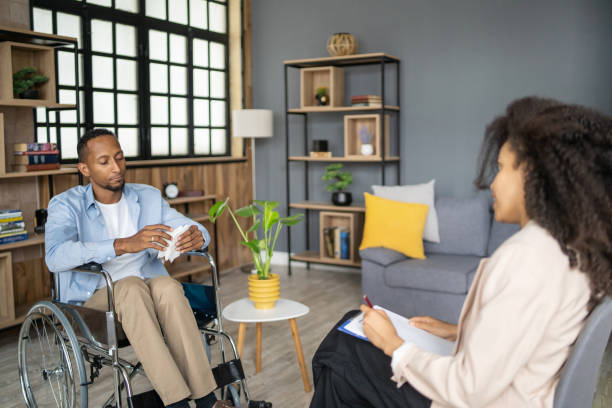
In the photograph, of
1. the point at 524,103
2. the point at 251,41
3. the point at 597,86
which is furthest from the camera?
the point at 251,41

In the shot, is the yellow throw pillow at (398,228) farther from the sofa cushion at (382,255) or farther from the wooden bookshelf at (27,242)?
the wooden bookshelf at (27,242)

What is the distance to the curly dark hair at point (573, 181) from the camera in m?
1.11

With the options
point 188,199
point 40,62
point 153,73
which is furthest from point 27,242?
point 153,73

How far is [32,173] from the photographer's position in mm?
3436

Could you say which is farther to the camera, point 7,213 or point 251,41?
point 251,41

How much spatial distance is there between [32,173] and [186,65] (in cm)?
206

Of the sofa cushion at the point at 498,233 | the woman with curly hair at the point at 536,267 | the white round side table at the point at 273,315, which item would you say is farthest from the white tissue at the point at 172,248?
the sofa cushion at the point at 498,233

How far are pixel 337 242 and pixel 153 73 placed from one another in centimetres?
Result: 210

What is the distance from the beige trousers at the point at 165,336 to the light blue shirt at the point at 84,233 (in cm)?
17

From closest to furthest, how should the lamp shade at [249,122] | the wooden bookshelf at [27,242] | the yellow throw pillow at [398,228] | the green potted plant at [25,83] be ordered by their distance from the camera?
1. the wooden bookshelf at [27,242]
2. the green potted plant at [25,83]
3. the yellow throw pillow at [398,228]
4. the lamp shade at [249,122]

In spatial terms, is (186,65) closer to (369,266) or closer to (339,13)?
(339,13)

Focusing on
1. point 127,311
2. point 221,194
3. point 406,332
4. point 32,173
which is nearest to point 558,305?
point 406,332

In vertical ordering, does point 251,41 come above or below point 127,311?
above

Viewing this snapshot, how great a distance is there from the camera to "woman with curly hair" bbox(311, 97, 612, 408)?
1122 millimetres
